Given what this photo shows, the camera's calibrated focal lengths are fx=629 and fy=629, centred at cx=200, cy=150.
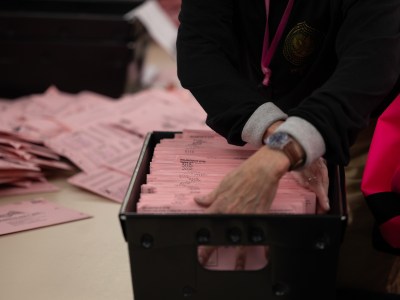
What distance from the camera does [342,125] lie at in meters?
0.80

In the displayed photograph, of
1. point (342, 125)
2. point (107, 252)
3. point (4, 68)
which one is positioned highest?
point (342, 125)

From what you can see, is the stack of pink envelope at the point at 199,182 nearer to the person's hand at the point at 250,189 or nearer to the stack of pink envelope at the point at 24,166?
Answer: the person's hand at the point at 250,189

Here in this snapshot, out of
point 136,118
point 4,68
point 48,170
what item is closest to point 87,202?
point 48,170

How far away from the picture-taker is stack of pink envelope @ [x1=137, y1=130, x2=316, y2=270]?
80 centimetres

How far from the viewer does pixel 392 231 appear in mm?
944

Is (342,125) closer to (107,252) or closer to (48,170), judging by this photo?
(107,252)

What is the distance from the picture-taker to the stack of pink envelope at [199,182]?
0.80 metres

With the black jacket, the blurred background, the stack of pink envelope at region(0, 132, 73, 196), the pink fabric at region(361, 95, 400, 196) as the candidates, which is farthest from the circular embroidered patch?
the blurred background

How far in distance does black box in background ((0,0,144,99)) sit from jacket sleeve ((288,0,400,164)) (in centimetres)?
125

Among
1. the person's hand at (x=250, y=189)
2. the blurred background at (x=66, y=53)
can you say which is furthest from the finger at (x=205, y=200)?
the blurred background at (x=66, y=53)

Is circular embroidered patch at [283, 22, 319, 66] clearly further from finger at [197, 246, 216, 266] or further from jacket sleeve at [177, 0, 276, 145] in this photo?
finger at [197, 246, 216, 266]

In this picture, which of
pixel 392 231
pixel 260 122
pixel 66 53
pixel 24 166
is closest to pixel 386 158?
pixel 392 231

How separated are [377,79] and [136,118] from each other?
101 centimetres

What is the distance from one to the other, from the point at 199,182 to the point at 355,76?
257mm
